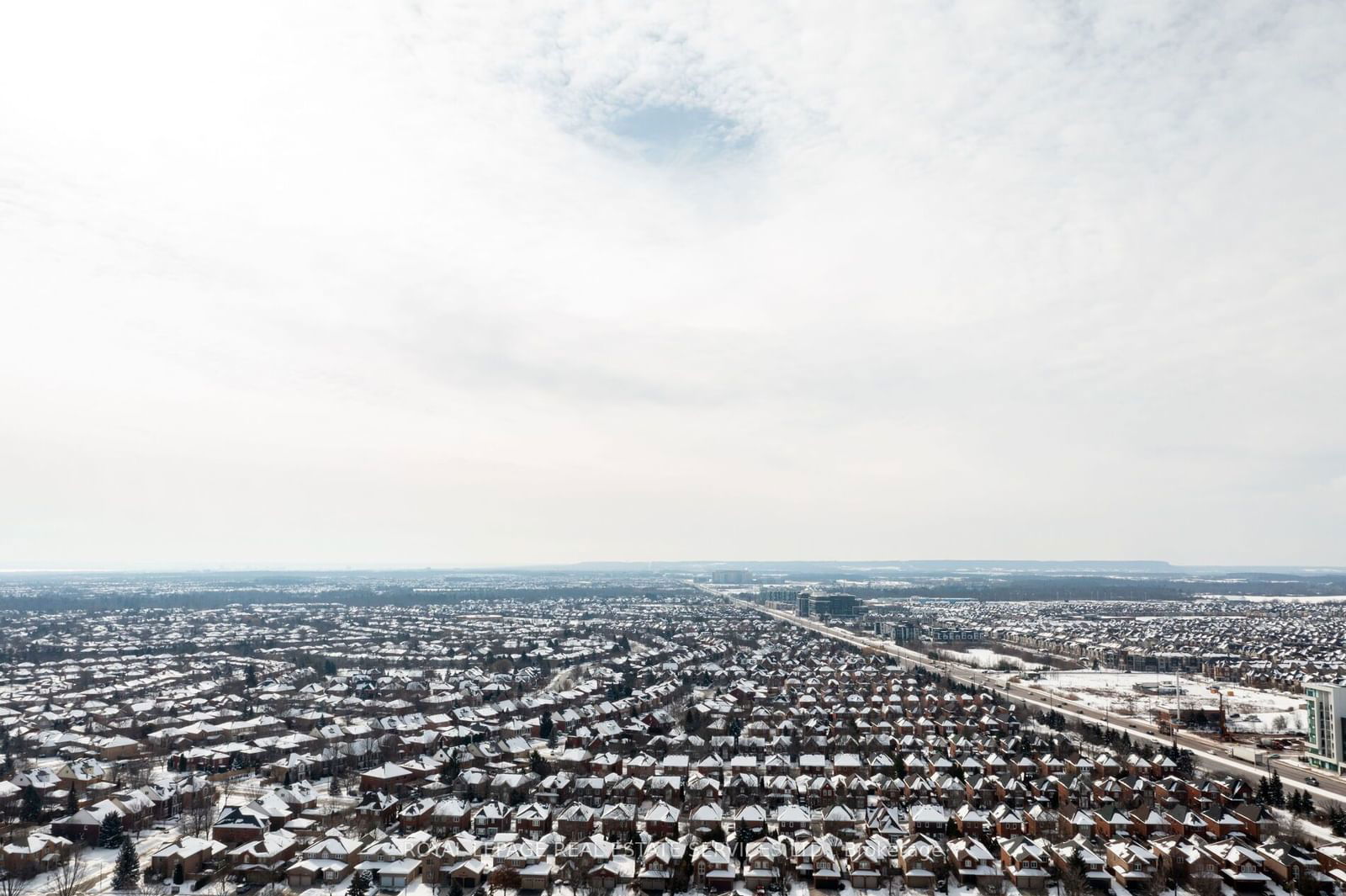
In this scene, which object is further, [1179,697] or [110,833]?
[1179,697]

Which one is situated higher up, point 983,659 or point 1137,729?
point 1137,729

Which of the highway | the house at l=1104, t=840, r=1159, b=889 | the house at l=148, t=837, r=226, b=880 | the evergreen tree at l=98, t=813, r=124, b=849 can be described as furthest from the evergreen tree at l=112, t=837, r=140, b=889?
the highway

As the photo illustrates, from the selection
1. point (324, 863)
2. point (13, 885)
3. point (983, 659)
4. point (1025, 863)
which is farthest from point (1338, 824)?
point (983, 659)

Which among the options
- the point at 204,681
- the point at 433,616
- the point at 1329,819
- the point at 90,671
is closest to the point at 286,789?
the point at 204,681

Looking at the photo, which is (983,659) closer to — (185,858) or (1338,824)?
(1338,824)

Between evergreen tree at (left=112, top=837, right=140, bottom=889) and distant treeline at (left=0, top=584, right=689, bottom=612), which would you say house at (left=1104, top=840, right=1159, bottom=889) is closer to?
evergreen tree at (left=112, top=837, right=140, bottom=889)

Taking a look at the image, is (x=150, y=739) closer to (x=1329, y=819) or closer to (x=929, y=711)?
(x=929, y=711)

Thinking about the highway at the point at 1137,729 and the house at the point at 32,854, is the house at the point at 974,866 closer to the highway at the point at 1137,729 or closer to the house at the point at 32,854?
the highway at the point at 1137,729
